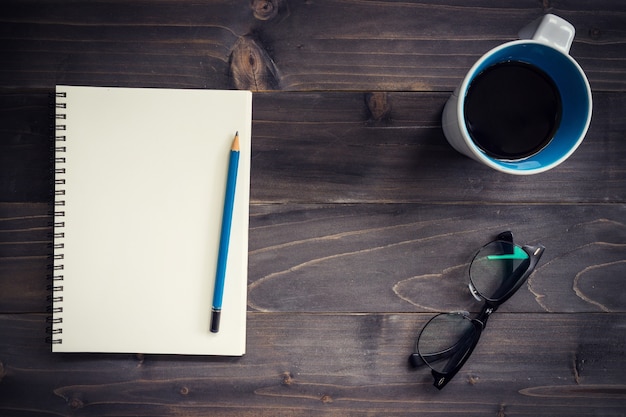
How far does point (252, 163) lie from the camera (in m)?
0.67

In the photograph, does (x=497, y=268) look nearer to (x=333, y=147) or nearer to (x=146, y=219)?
(x=333, y=147)

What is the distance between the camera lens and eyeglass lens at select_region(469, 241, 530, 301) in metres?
0.67

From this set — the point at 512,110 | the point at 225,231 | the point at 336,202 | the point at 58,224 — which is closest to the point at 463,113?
the point at 512,110

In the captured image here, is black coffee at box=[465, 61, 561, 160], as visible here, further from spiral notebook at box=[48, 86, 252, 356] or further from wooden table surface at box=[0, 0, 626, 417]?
spiral notebook at box=[48, 86, 252, 356]

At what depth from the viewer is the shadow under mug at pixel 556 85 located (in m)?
0.56

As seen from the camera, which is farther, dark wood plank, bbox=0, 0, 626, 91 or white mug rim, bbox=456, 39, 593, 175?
A: dark wood plank, bbox=0, 0, 626, 91

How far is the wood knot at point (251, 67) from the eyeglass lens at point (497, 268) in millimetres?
319

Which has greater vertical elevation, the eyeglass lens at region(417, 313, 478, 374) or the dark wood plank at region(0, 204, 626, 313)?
the dark wood plank at region(0, 204, 626, 313)

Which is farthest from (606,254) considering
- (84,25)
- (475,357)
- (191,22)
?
(84,25)

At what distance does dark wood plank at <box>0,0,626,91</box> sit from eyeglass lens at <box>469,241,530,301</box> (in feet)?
0.66

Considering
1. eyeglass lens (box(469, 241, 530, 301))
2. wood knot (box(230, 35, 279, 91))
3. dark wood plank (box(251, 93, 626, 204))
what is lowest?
eyeglass lens (box(469, 241, 530, 301))

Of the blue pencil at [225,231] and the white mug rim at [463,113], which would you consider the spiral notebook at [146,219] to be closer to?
the blue pencil at [225,231]

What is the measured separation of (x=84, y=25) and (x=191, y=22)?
0.41 feet

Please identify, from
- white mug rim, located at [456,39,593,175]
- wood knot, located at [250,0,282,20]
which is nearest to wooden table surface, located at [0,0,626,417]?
wood knot, located at [250,0,282,20]
